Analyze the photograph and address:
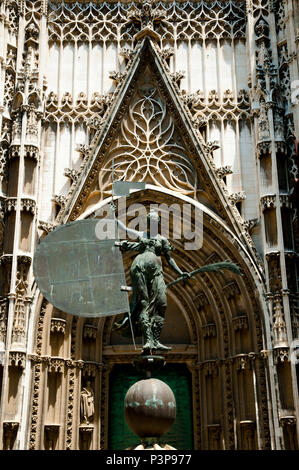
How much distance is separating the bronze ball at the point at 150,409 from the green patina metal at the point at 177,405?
8.11m

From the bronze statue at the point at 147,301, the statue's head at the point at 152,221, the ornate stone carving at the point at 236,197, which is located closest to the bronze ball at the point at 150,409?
the bronze statue at the point at 147,301

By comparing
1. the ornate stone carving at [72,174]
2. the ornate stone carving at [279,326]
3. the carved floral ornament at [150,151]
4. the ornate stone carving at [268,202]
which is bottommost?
the ornate stone carving at [279,326]

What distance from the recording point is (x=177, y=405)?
18250 millimetres

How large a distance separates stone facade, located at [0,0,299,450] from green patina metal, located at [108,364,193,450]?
393mm

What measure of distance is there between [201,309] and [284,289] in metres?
2.79

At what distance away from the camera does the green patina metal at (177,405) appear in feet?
58.6

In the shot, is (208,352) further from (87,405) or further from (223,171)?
(223,171)

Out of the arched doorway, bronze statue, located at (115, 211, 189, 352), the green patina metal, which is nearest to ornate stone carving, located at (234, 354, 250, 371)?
the arched doorway

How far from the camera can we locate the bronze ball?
32.6 ft

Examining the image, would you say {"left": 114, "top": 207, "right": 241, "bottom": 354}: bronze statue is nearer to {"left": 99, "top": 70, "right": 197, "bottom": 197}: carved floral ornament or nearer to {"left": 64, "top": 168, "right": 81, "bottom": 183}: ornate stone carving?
{"left": 64, "top": 168, "right": 81, "bottom": 183}: ornate stone carving

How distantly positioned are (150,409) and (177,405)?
28.3 ft

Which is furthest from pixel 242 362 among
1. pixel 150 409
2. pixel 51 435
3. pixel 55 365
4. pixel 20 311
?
pixel 150 409

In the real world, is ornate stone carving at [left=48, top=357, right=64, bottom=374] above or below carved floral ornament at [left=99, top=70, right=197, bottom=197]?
below

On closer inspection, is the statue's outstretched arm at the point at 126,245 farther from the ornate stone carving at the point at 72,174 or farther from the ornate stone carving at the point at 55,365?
the ornate stone carving at the point at 72,174
